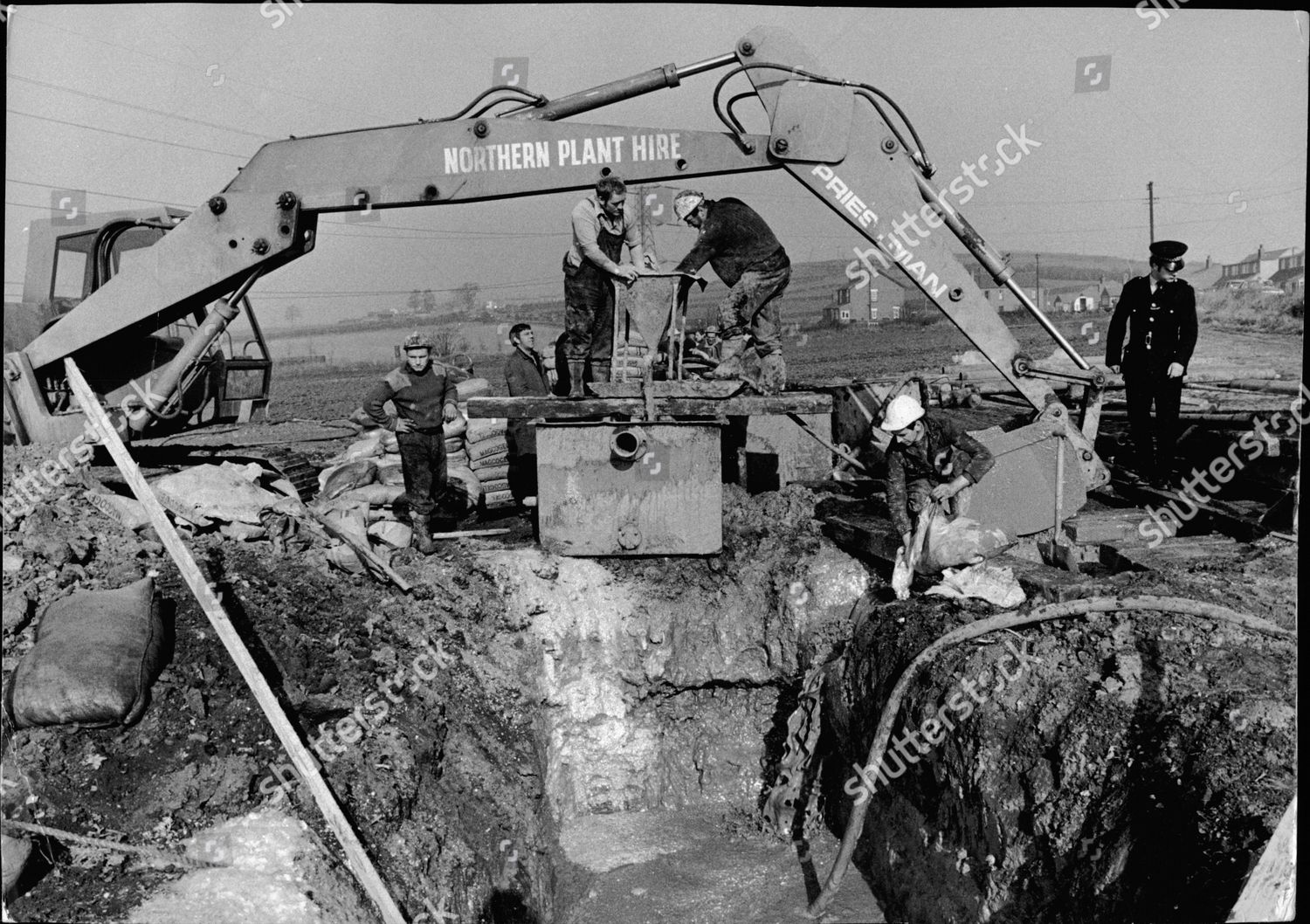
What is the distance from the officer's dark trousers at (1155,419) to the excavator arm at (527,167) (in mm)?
2051

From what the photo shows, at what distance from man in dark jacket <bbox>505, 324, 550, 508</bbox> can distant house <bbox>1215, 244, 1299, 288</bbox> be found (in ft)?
65.3

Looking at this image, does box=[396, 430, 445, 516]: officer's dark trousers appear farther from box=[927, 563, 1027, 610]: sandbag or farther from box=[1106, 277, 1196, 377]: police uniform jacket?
box=[1106, 277, 1196, 377]: police uniform jacket

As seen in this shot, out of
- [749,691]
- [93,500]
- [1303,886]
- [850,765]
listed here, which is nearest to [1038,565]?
[850,765]

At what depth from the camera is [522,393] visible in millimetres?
9188

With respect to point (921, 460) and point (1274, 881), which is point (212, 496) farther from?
point (1274, 881)

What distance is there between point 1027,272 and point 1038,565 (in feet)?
79.2

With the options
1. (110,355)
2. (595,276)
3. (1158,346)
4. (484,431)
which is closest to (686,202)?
(595,276)

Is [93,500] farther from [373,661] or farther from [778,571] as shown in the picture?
[778,571]

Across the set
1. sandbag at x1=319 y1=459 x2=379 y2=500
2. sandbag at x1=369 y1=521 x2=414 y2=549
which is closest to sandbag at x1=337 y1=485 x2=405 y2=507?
sandbag at x1=319 y1=459 x2=379 y2=500

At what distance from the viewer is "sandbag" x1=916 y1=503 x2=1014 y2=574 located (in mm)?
6324

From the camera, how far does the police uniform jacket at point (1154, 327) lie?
774cm

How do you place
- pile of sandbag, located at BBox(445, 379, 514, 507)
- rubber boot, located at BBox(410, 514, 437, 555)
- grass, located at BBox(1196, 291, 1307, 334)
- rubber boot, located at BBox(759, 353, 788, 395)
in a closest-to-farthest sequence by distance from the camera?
rubber boot, located at BBox(410, 514, 437, 555), rubber boot, located at BBox(759, 353, 788, 395), pile of sandbag, located at BBox(445, 379, 514, 507), grass, located at BBox(1196, 291, 1307, 334)

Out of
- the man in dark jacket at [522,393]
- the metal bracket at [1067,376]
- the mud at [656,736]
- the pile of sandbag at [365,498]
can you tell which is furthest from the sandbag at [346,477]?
the metal bracket at [1067,376]

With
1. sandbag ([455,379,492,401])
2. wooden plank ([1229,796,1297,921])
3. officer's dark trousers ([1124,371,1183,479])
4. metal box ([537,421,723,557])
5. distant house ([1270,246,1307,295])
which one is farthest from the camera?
distant house ([1270,246,1307,295])
